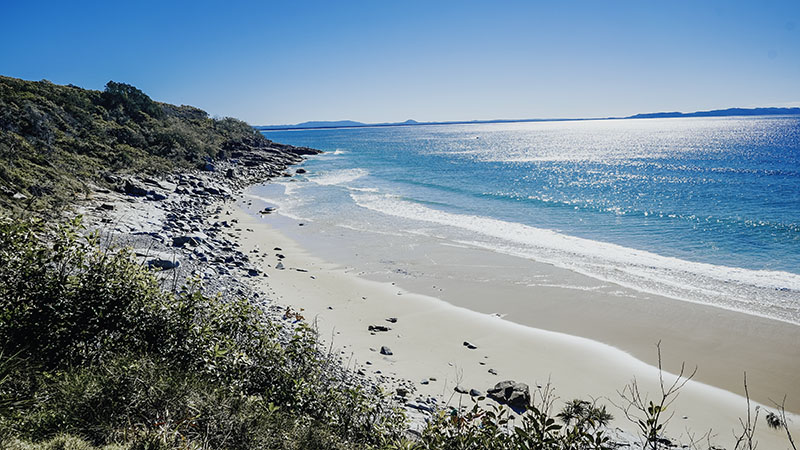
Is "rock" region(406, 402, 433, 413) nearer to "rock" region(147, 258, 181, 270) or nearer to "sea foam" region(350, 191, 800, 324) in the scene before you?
"rock" region(147, 258, 181, 270)

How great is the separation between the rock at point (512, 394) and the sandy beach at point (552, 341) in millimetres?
446

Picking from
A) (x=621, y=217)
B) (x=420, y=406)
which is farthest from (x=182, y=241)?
(x=621, y=217)

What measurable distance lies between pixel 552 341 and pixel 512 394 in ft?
12.9

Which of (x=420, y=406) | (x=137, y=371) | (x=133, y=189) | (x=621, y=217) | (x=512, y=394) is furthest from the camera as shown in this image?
(x=621, y=217)

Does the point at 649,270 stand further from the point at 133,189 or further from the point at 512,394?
the point at 133,189

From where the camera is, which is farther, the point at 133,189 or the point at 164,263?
the point at 133,189

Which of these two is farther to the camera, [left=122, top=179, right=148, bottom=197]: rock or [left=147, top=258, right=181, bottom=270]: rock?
[left=122, top=179, right=148, bottom=197]: rock

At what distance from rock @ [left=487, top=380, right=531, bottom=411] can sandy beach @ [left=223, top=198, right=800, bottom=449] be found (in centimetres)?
45

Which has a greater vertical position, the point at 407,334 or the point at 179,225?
the point at 179,225

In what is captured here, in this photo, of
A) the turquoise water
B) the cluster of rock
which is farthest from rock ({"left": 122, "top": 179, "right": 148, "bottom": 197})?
the turquoise water

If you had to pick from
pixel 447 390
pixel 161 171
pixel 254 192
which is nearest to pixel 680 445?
pixel 447 390

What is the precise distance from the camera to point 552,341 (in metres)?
12.4

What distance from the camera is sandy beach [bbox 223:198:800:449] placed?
9.90 metres

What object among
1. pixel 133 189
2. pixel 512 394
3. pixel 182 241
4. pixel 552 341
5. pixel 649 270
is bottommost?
pixel 552 341
